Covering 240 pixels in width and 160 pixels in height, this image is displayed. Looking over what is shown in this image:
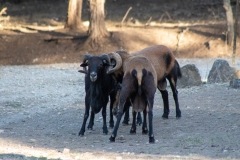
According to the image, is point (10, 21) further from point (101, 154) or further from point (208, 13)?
point (101, 154)

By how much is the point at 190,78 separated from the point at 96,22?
10615 mm

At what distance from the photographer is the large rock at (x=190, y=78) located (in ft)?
56.1

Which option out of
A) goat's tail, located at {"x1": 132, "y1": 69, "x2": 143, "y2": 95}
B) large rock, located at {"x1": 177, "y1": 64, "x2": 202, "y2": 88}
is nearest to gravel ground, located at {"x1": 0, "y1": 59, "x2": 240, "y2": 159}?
A: large rock, located at {"x1": 177, "y1": 64, "x2": 202, "y2": 88}

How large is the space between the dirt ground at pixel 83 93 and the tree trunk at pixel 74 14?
1.54ft

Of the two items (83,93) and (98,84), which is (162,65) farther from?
(83,93)

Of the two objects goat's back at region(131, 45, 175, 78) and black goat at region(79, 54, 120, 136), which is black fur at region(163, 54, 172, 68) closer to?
goat's back at region(131, 45, 175, 78)

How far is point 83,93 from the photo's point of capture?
17.2 m

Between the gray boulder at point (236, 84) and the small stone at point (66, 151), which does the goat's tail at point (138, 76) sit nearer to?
the small stone at point (66, 151)

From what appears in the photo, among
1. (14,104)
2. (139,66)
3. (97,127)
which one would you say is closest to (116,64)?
(139,66)

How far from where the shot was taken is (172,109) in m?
14.4

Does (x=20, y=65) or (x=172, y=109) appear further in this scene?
(x=20, y=65)

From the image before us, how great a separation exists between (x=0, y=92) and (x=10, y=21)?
52.5 ft

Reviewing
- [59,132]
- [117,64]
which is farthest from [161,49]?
[59,132]

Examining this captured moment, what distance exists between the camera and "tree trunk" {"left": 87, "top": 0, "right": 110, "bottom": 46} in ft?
88.1
